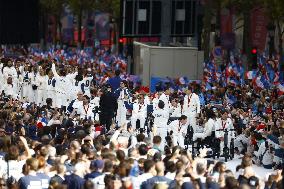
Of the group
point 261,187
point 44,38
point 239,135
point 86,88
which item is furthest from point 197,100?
point 44,38

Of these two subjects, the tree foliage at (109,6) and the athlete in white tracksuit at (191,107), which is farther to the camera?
the tree foliage at (109,6)

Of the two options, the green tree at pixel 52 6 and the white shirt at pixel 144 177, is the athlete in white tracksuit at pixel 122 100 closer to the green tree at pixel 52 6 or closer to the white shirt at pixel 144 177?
the white shirt at pixel 144 177

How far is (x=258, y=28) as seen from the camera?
71.4 metres

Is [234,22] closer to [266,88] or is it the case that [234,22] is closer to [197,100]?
[266,88]

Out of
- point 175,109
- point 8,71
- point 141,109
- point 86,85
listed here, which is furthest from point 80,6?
point 175,109

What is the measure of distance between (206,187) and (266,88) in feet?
85.1

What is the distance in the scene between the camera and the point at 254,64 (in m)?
49.8

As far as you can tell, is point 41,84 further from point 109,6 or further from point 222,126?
point 109,6

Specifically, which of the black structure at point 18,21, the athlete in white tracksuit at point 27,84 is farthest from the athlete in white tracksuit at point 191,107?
the black structure at point 18,21

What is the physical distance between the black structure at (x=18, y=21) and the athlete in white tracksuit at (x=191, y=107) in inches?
443

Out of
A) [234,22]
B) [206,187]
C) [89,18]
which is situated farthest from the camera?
[89,18]

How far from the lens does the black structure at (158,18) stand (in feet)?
144

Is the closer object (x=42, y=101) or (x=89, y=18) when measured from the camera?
(x=42, y=101)

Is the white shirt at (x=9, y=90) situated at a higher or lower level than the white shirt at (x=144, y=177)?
lower
